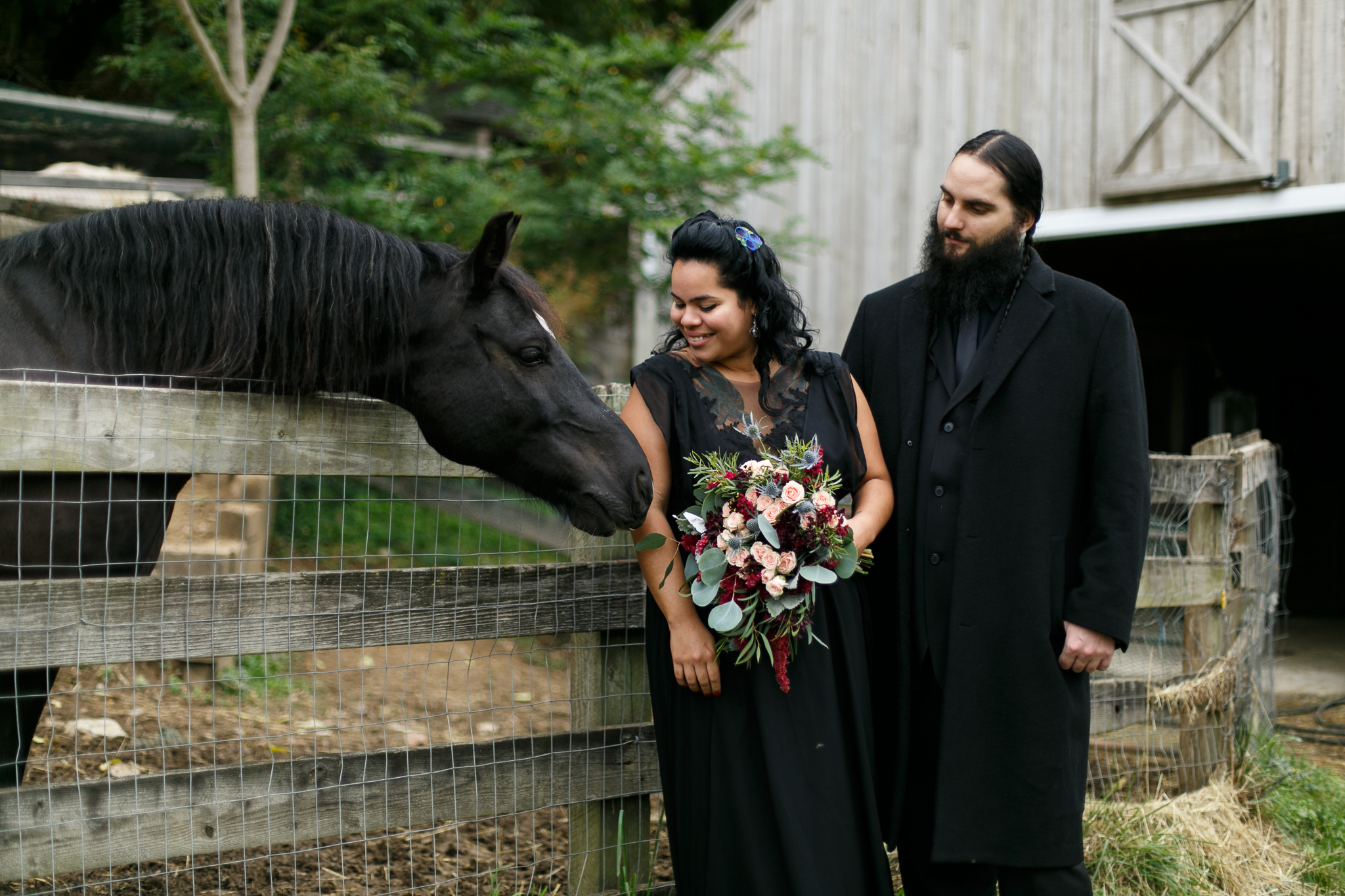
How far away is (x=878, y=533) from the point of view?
2436 millimetres

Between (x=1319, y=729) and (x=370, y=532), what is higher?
(x=370, y=532)

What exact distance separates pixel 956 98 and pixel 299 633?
281 inches

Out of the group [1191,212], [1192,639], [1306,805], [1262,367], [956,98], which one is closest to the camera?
[1306,805]

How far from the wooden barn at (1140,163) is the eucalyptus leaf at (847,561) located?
5.59 m

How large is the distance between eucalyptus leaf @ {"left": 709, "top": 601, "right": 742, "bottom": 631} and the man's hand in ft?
2.60

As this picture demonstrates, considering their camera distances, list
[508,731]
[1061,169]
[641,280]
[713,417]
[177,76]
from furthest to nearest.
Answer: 1. [641,280]
2. [1061,169]
3. [177,76]
4. [508,731]
5. [713,417]

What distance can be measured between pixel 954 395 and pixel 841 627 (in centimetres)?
63

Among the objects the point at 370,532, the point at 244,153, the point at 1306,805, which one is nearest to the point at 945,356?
the point at 1306,805

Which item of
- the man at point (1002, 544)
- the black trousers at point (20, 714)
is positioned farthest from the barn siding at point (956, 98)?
the black trousers at point (20, 714)

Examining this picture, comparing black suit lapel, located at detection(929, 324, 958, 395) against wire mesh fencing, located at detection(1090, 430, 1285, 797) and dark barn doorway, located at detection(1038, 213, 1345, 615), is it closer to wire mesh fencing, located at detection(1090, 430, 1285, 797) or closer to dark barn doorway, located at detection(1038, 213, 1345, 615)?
wire mesh fencing, located at detection(1090, 430, 1285, 797)

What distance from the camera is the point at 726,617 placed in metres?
2.06

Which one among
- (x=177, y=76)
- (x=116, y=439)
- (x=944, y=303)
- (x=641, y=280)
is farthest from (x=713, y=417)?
(x=641, y=280)

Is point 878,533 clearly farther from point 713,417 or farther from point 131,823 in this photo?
point 131,823

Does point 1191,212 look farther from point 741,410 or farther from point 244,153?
point 244,153
